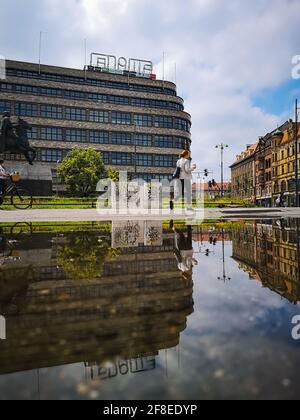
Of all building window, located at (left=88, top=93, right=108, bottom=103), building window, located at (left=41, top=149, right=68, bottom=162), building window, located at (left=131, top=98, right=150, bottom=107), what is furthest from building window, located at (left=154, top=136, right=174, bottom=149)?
building window, located at (left=41, top=149, right=68, bottom=162)

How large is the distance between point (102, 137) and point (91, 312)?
6367 centimetres

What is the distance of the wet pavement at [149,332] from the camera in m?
1.23

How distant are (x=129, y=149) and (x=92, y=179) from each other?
772 inches

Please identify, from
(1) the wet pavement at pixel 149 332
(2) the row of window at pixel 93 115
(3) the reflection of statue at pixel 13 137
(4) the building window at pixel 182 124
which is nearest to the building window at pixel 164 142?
(2) the row of window at pixel 93 115

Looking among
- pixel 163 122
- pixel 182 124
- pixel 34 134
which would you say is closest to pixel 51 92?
pixel 34 134

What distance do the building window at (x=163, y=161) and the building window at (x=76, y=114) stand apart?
17.3 metres

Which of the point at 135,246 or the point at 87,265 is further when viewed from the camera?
the point at 135,246

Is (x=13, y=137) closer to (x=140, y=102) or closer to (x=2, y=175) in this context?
(x=2, y=175)

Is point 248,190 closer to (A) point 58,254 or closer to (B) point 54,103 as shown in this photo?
(B) point 54,103

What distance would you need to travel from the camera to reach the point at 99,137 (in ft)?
205

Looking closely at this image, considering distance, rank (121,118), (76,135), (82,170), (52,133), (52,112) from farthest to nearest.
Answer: (121,118) < (76,135) < (52,112) < (52,133) < (82,170)

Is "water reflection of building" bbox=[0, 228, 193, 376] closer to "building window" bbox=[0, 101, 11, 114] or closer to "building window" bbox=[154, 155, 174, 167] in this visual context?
"building window" bbox=[0, 101, 11, 114]

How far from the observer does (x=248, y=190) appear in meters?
83.6
